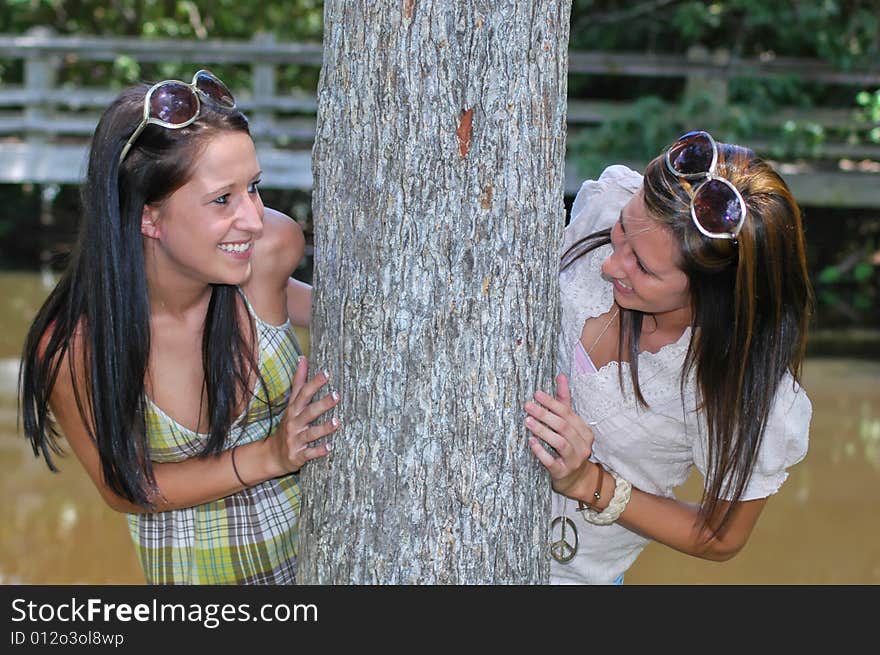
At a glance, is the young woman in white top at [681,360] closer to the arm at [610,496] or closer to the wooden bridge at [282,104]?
the arm at [610,496]

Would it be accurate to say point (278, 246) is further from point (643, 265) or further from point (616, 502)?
point (616, 502)

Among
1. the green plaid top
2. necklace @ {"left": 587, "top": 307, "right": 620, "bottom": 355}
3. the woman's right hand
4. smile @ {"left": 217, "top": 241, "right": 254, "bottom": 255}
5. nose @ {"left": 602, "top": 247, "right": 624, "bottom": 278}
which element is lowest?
the green plaid top

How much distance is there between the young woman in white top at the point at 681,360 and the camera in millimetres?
2076

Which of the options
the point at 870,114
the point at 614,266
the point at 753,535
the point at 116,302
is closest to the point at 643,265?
the point at 614,266

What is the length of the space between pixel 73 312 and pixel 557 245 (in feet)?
2.96

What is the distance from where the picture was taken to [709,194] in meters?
2.08

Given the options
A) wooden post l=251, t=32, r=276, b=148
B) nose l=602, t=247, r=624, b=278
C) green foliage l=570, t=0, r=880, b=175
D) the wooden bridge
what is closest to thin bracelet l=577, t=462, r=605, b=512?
nose l=602, t=247, r=624, b=278

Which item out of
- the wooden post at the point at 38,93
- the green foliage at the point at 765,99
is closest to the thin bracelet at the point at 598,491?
the green foliage at the point at 765,99

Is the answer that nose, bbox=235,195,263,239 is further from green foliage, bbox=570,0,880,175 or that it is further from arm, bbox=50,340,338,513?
green foliage, bbox=570,0,880,175

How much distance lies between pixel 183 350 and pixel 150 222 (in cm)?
31

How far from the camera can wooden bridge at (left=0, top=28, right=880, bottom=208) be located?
27.2 feet

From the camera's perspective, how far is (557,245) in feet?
6.63

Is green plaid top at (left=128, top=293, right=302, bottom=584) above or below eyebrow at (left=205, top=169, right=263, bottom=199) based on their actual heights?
below

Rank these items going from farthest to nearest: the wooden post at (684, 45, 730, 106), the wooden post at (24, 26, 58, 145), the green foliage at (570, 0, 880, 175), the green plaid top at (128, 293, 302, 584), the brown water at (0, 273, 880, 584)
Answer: the wooden post at (24, 26, 58, 145) → the wooden post at (684, 45, 730, 106) → the green foliage at (570, 0, 880, 175) → the brown water at (0, 273, 880, 584) → the green plaid top at (128, 293, 302, 584)
